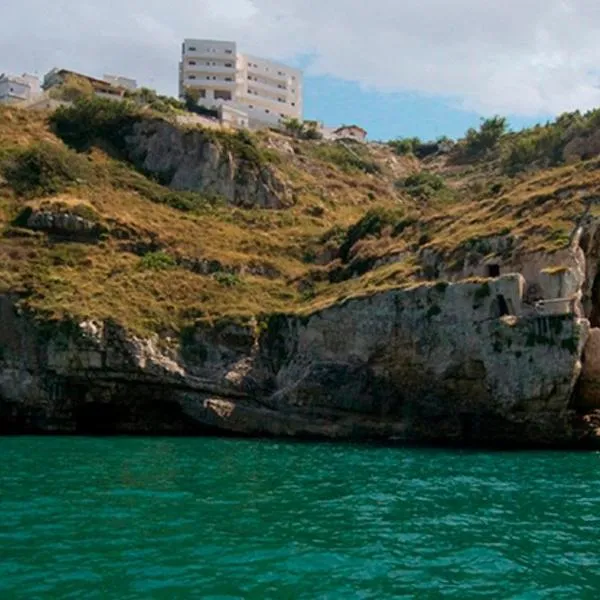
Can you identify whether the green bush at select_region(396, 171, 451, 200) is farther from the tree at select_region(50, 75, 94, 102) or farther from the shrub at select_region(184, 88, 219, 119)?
the tree at select_region(50, 75, 94, 102)

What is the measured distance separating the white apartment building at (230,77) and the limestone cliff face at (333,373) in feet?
203

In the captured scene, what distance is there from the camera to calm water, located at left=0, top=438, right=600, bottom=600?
42.0 ft

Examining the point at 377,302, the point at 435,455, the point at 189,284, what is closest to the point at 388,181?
the point at 189,284

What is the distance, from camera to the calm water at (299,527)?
12797 mm

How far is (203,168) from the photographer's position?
219ft

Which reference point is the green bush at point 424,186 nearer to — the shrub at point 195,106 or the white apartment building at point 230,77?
the white apartment building at point 230,77

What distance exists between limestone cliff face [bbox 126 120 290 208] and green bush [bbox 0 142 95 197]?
884 cm

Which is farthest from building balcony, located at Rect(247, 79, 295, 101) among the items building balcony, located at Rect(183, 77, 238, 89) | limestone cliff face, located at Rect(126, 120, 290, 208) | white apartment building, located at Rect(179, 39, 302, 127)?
limestone cliff face, located at Rect(126, 120, 290, 208)

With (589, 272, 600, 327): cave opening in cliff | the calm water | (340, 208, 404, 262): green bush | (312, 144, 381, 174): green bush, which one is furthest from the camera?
(312, 144, 381, 174): green bush

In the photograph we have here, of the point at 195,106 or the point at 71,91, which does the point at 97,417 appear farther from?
the point at 195,106

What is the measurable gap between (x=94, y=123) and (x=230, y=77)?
1493 inches

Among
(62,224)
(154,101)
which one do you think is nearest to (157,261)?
(62,224)

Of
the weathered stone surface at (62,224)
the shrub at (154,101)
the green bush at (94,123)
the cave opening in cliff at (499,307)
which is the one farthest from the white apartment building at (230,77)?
the cave opening in cliff at (499,307)

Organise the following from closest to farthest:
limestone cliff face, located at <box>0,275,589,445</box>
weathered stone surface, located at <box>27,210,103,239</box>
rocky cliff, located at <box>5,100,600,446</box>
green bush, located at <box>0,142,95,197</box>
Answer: limestone cliff face, located at <box>0,275,589,445</box> < rocky cliff, located at <box>5,100,600,446</box> < weathered stone surface, located at <box>27,210,103,239</box> < green bush, located at <box>0,142,95,197</box>
